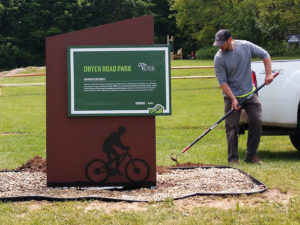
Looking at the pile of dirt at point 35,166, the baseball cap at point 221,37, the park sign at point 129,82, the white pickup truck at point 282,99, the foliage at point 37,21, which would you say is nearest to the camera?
the park sign at point 129,82

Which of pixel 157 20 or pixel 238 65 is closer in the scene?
pixel 238 65

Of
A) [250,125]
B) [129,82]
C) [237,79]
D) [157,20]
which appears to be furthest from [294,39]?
[129,82]

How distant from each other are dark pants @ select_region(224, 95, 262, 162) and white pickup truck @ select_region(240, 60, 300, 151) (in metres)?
0.39

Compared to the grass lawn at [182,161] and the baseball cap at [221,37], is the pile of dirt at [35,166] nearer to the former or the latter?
the grass lawn at [182,161]

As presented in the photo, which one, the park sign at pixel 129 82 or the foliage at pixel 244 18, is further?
the foliage at pixel 244 18

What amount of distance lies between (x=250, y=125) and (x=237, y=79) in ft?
2.28

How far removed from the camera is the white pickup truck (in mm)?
7473

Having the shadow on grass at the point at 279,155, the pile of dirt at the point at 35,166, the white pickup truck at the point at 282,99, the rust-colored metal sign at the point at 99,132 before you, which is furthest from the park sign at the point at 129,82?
the shadow on grass at the point at 279,155

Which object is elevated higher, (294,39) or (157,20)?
(157,20)

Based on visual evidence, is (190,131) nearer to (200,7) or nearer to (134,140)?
(134,140)

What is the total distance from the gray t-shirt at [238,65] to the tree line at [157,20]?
117 feet

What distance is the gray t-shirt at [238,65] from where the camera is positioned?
7031 mm

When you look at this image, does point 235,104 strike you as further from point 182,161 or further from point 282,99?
point 182,161

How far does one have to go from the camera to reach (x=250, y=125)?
23.8 feet
